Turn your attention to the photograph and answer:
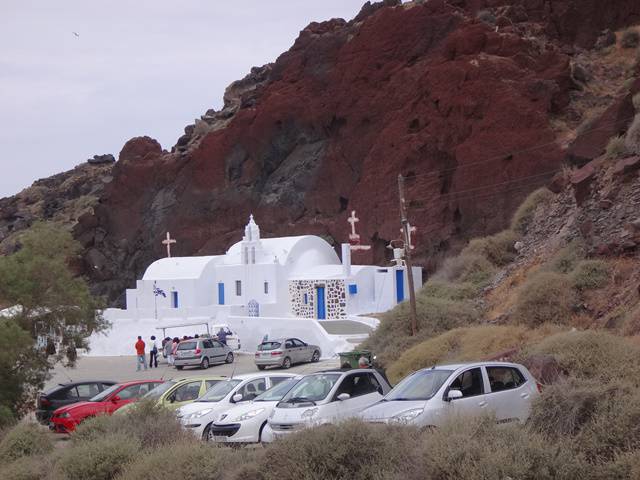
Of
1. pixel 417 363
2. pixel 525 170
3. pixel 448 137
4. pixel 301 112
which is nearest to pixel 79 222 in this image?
pixel 301 112

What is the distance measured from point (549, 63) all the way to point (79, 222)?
45333 mm

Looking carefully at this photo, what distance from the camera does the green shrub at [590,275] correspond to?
20.8 m

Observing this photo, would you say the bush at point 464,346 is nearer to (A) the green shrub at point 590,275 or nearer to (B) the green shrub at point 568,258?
(A) the green shrub at point 590,275

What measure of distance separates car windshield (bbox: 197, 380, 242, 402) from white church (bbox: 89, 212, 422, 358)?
20.1 m

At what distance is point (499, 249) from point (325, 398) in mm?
21429

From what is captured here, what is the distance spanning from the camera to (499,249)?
3256 cm

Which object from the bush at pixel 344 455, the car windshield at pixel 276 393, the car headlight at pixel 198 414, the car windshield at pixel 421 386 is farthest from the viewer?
the car headlight at pixel 198 414

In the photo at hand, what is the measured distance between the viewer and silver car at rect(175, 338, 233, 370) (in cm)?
3088

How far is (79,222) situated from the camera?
71.2 m

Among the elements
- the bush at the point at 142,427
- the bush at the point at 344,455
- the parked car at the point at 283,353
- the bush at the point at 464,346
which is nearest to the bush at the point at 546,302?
the bush at the point at 464,346

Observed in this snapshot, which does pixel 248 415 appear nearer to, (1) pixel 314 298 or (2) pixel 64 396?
(2) pixel 64 396

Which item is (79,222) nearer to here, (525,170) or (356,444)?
(525,170)

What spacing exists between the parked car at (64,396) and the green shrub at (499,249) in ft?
58.2

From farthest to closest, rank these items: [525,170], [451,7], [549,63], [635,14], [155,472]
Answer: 1. [635,14]
2. [451,7]
3. [549,63]
4. [525,170]
5. [155,472]
